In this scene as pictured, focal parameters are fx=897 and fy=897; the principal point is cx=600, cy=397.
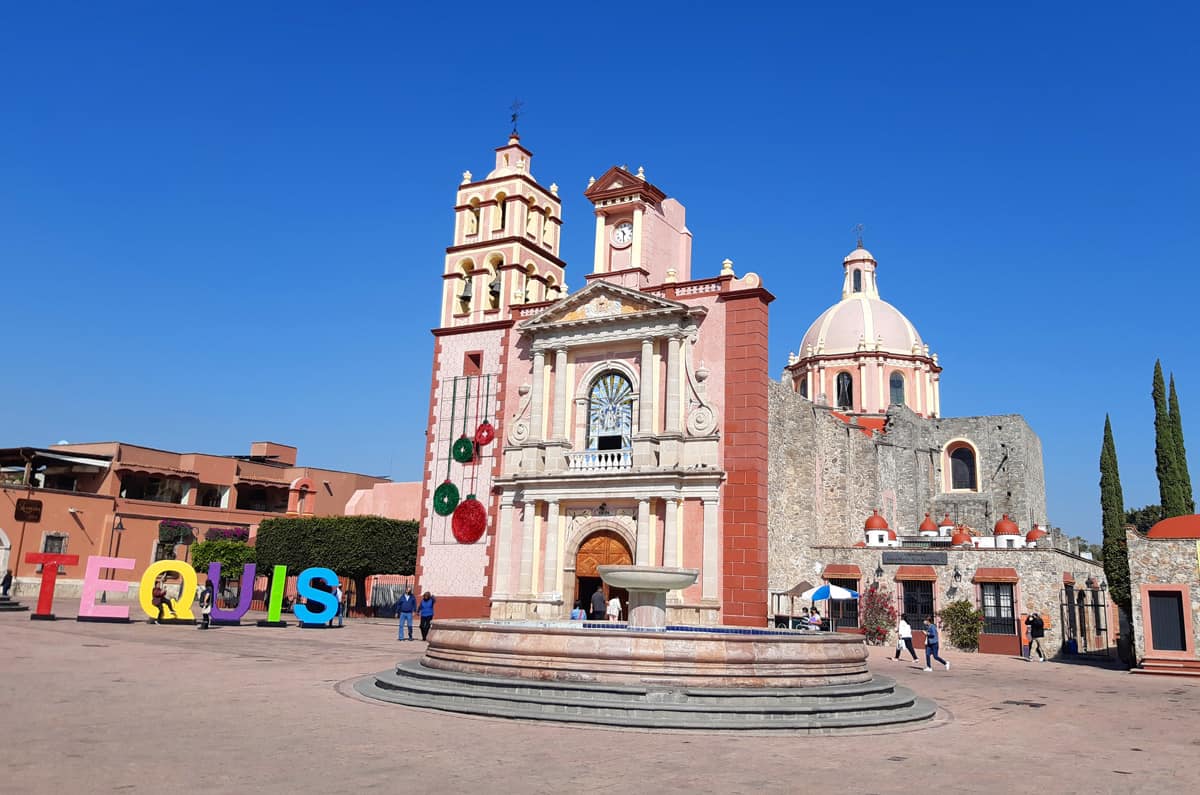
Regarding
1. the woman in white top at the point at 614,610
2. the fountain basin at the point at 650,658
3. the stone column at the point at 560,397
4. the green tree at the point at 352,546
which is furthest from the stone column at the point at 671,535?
the green tree at the point at 352,546

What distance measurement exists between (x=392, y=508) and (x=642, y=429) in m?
28.4

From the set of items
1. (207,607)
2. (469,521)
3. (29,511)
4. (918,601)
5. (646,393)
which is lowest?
(207,607)

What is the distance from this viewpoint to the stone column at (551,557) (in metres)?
27.8

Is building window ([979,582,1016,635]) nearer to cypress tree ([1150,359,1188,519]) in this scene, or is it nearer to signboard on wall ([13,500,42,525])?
cypress tree ([1150,359,1188,519])

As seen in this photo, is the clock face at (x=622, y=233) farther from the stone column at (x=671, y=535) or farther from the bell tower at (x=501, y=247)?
the stone column at (x=671, y=535)

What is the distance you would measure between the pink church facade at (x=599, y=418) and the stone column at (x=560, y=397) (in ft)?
0.16

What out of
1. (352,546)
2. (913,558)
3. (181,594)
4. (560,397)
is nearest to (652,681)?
(560,397)

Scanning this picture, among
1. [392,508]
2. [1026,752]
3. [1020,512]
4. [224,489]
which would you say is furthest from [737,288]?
[224,489]

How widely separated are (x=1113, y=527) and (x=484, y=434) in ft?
73.5

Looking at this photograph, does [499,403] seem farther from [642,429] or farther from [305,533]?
[305,533]

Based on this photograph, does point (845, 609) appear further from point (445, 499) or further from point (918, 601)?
point (445, 499)

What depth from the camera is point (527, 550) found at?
1116 inches

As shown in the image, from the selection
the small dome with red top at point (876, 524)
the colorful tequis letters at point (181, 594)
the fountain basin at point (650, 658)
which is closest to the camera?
the fountain basin at point (650, 658)

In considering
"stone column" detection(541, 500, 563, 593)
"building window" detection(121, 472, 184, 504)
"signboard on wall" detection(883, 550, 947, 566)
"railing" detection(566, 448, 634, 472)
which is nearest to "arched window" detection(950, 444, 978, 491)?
"signboard on wall" detection(883, 550, 947, 566)
